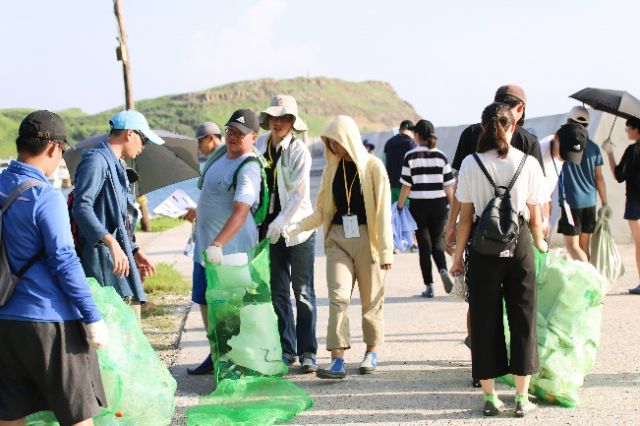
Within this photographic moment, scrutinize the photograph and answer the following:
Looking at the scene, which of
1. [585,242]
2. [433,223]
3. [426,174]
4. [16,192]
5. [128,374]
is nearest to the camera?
[16,192]

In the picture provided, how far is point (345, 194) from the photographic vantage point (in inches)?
244

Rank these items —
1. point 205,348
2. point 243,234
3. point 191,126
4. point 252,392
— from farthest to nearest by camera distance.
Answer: point 191,126 < point 205,348 < point 243,234 < point 252,392

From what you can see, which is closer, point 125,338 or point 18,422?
point 18,422

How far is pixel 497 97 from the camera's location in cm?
584

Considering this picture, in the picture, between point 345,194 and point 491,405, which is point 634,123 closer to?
point 345,194

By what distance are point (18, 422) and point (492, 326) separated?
2.64m

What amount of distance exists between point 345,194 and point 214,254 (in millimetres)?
1048

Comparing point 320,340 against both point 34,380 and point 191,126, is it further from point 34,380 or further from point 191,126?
point 191,126

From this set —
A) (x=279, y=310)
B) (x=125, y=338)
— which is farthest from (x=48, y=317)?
(x=279, y=310)

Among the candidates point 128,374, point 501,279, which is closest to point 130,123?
point 128,374

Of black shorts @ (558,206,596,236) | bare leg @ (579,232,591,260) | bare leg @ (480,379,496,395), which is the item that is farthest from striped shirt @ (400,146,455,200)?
bare leg @ (480,379,496,395)

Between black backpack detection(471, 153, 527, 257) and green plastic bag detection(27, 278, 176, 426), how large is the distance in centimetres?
185

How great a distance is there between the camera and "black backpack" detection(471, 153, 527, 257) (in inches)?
195

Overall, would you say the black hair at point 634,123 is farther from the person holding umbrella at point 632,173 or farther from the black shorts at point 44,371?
the black shorts at point 44,371
